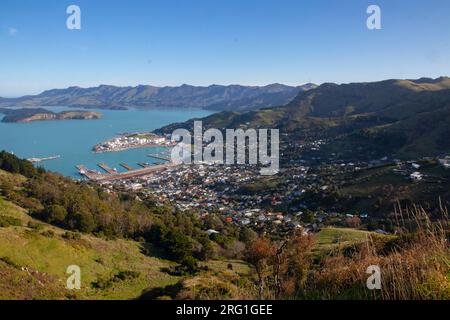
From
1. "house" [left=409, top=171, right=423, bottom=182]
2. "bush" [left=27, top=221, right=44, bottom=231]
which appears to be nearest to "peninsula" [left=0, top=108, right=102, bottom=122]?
"house" [left=409, top=171, right=423, bottom=182]

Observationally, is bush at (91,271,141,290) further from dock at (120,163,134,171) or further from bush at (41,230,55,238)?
dock at (120,163,134,171)

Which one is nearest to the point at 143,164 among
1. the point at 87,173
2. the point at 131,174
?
the point at 131,174

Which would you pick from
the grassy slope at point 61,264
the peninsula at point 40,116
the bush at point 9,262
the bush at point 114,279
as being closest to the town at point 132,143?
the peninsula at point 40,116

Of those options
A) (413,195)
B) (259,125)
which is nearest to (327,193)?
(413,195)

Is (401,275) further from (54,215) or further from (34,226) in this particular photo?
(54,215)

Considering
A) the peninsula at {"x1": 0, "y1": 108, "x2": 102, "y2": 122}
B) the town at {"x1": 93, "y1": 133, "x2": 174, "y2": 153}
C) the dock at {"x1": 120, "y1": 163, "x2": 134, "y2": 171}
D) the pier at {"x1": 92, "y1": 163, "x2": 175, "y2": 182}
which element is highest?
the peninsula at {"x1": 0, "y1": 108, "x2": 102, "y2": 122}
